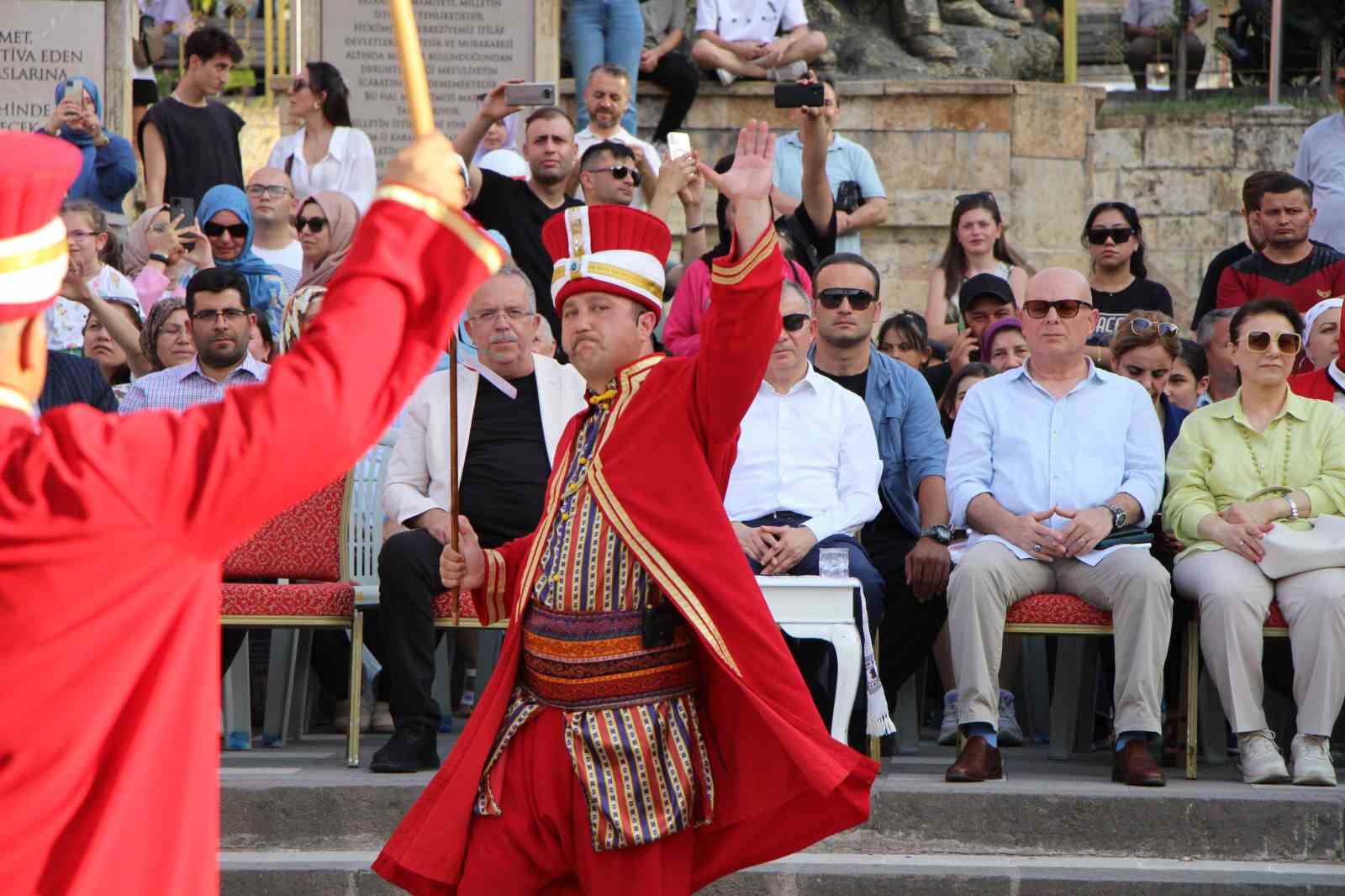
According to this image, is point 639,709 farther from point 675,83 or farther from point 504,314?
point 675,83

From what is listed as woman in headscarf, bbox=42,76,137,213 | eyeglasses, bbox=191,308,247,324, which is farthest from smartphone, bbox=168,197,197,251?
eyeglasses, bbox=191,308,247,324

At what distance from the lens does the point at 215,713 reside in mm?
2873

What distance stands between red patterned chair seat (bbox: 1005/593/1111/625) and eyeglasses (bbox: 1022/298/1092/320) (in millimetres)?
1164

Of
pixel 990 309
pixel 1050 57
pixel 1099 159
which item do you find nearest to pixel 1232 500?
pixel 990 309

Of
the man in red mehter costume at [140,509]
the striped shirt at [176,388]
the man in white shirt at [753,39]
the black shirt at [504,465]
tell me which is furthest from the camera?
the man in white shirt at [753,39]

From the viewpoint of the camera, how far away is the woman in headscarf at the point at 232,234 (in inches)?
410

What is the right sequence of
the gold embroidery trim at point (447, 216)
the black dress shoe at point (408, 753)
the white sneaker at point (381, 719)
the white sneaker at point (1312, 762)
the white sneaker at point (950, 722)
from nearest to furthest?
the gold embroidery trim at point (447, 216), the white sneaker at point (1312, 762), the black dress shoe at point (408, 753), the white sneaker at point (950, 722), the white sneaker at point (381, 719)

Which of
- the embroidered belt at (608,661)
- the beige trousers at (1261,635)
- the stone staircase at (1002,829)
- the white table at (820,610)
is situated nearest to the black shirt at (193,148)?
the stone staircase at (1002,829)

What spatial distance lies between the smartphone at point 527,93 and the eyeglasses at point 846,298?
1721mm

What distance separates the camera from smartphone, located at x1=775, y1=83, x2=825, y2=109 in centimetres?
952

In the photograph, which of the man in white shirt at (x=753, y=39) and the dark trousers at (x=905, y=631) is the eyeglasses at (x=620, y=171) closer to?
the dark trousers at (x=905, y=631)

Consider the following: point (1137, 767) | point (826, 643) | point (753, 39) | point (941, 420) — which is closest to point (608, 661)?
point (826, 643)

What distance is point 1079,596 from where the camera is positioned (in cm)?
727

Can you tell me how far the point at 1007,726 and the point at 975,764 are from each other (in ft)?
3.45
